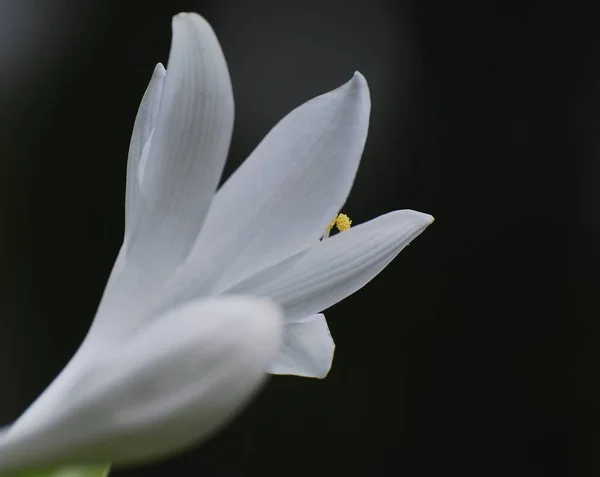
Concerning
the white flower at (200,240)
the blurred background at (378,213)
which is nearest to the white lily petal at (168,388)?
the white flower at (200,240)

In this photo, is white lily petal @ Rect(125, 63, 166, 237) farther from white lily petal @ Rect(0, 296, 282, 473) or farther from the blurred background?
the blurred background

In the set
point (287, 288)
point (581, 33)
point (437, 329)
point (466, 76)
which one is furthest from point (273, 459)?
point (287, 288)

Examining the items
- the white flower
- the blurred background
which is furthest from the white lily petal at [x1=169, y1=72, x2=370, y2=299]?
the blurred background

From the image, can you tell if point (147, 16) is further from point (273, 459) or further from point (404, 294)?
point (273, 459)

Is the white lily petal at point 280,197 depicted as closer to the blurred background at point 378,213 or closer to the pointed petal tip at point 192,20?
the pointed petal tip at point 192,20

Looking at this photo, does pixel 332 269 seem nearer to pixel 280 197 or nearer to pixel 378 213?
pixel 280 197

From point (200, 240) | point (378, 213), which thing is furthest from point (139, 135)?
point (378, 213)

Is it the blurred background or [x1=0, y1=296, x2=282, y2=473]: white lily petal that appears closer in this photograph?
[x1=0, y1=296, x2=282, y2=473]: white lily petal
